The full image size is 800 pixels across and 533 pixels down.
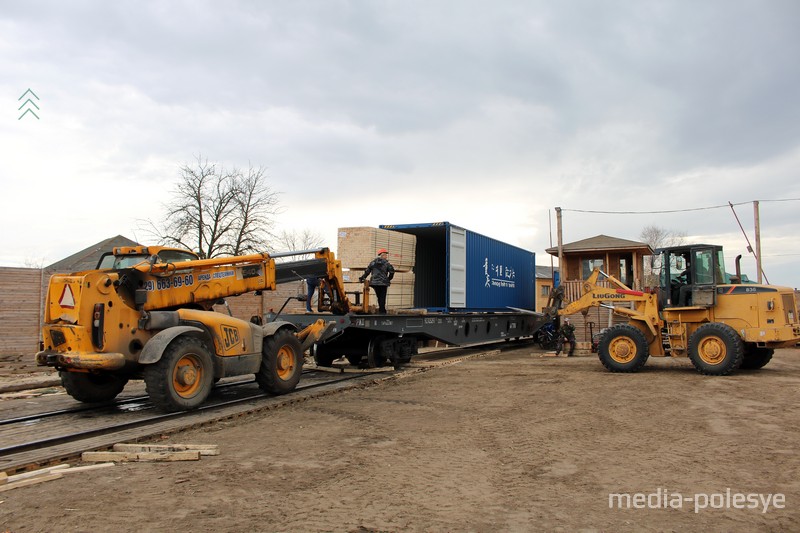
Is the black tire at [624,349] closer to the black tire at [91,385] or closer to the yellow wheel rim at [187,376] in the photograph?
the yellow wheel rim at [187,376]

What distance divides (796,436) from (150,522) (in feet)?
21.6

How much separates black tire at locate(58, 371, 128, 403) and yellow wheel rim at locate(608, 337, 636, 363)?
9786mm

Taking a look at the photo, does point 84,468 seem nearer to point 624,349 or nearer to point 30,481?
point 30,481

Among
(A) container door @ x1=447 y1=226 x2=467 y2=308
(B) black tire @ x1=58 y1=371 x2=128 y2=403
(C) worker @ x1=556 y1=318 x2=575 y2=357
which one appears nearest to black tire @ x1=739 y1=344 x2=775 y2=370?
(C) worker @ x1=556 y1=318 x2=575 y2=357

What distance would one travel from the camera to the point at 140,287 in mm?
7895

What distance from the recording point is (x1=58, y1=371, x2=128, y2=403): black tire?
8.35m

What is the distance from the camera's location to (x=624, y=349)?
41.7 feet

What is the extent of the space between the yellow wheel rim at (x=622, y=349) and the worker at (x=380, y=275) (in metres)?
5.16

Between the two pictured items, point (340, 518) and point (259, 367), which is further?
point (259, 367)

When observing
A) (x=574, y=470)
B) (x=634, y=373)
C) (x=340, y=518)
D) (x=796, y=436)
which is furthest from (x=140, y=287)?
(x=634, y=373)

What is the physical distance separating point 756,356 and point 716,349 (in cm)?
171

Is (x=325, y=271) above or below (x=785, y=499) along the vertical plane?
above

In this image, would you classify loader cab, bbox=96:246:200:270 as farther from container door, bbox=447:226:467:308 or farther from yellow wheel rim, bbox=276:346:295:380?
container door, bbox=447:226:467:308

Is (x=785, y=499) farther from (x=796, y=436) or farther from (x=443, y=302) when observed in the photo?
(x=443, y=302)
